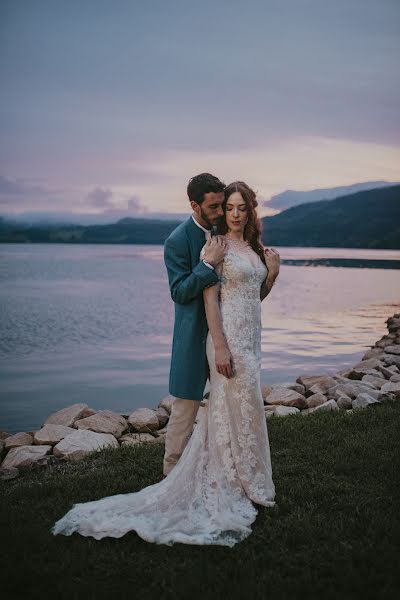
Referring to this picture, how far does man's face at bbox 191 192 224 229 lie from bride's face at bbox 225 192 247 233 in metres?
0.06

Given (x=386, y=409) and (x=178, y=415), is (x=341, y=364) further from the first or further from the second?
(x=178, y=415)

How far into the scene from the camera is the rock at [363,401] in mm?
7691

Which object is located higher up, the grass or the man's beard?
the man's beard

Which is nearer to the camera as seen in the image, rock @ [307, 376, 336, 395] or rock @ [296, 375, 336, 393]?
rock @ [307, 376, 336, 395]

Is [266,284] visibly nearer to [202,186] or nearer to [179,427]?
[202,186]

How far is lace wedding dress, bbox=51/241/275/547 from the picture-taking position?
420cm

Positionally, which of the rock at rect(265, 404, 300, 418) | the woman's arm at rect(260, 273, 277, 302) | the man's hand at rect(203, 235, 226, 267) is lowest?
the rock at rect(265, 404, 300, 418)

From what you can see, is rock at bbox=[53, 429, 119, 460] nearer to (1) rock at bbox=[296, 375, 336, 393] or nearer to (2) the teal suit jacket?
(2) the teal suit jacket

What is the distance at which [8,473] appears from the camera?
19.5 ft

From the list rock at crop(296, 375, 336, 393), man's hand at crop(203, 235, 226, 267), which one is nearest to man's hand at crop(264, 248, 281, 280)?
man's hand at crop(203, 235, 226, 267)

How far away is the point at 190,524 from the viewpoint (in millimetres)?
4059

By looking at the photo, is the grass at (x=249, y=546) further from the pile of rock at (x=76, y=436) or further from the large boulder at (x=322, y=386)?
the large boulder at (x=322, y=386)

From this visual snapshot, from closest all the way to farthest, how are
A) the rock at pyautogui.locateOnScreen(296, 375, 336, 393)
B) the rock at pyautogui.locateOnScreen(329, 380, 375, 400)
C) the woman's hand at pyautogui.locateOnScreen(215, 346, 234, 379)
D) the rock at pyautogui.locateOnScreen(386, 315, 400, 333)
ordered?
the woman's hand at pyautogui.locateOnScreen(215, 346, 234, 379)
the rock at pyautogui.locateOnScreen(329, 380, 375, 400)
the rock at pyautogui.locateOnScreen(296, 375, 336, 393)
the rock at pyautogui.locateOnScreen(386, 315, 400, 333)

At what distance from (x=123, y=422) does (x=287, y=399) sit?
7.78 feet
